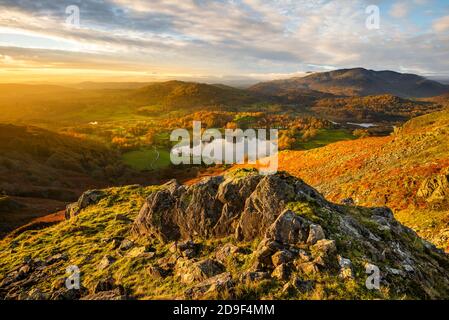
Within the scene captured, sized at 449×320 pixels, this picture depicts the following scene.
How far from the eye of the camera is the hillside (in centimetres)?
2634

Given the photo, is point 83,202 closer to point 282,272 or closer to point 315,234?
point 282,272

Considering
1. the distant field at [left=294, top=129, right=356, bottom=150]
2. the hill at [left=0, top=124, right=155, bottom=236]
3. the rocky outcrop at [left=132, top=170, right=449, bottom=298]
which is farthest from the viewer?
the distant field at [left=294, top=129, right=356, bottom=150]

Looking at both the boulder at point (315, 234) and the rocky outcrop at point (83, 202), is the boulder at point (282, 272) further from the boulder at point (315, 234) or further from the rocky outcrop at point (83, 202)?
the rocky outcrop at point (83, 202)

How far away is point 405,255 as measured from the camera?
1365 centimetres

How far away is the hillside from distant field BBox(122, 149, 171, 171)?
5568 cm

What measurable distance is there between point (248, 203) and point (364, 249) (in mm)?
5316

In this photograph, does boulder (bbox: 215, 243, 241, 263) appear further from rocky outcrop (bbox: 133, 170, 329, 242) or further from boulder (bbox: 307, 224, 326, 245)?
boulder (bbox: 307, 224, 326, 245)

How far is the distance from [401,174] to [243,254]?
27.2 metres

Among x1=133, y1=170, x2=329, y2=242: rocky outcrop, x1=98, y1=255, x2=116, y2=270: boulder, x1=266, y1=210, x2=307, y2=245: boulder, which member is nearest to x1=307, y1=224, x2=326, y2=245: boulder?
x1=266, y1=210, x2=307, y2=245: boulder

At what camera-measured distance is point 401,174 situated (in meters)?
33.4
